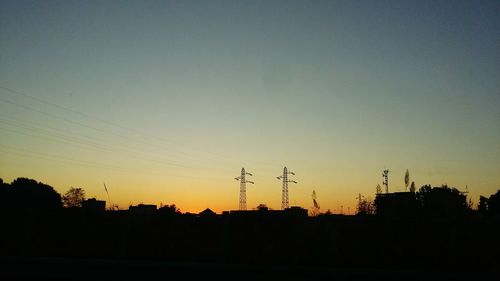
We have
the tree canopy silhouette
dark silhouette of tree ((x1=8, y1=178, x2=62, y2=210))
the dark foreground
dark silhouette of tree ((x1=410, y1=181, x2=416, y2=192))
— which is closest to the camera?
the dark foreground

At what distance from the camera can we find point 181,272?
13.3 metres

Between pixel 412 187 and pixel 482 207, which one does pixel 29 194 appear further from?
pixel 412 187

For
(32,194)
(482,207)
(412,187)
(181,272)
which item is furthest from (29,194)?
(412,187)

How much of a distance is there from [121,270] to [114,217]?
5.67 metres

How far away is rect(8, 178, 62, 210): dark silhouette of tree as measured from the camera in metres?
66.2

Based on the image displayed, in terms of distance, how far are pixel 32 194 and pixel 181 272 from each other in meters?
65.8

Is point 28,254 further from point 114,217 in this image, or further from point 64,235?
→ point 114,217

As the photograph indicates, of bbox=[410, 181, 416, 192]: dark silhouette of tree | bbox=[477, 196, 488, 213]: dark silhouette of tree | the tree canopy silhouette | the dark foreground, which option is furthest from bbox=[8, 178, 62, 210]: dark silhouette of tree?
bbox=[410, 181, 416, 192]: dark silhouette of tree

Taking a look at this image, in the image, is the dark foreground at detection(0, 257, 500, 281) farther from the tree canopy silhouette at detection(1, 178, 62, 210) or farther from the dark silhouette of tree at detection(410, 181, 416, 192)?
the dark silhouette of tree at detection(410, 181, 416, 192)

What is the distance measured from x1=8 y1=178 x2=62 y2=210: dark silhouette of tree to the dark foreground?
56.4m

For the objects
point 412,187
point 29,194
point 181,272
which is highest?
point 412,187

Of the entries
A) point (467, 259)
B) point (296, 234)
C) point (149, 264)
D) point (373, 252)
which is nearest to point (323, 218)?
point (296, 234)

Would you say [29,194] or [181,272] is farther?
[29,194]

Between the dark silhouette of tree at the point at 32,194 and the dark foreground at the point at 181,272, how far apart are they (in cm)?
5641
